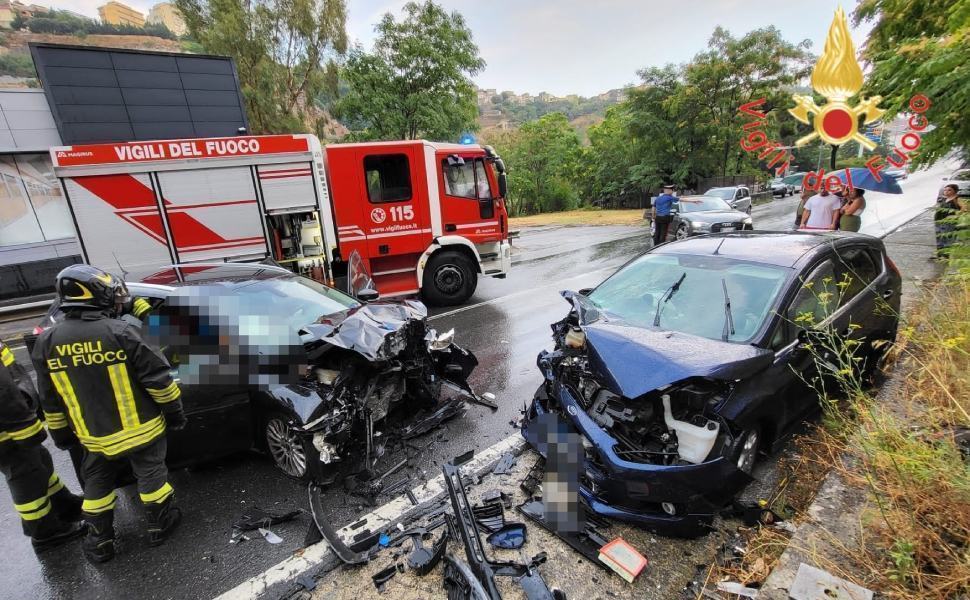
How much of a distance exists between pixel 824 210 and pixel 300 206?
8509 mm

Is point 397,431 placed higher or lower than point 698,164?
lower

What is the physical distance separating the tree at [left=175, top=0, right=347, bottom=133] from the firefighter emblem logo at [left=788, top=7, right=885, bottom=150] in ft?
63.7

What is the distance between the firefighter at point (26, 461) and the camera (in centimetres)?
258

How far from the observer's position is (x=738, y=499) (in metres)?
2.71

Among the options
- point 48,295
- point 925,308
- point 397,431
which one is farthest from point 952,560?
point 48,295

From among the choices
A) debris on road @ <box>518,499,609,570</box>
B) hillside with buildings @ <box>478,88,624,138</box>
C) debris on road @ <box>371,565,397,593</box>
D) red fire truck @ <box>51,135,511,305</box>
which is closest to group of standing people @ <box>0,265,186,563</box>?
debris on road @ <box>371,565,397,593</box>

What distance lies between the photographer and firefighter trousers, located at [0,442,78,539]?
2652 millimetres

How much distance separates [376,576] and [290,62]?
23.7 metres

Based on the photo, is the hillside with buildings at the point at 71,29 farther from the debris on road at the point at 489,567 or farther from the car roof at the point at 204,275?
the debris on road at the point at 489,567

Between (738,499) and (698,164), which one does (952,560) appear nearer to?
(738,499)

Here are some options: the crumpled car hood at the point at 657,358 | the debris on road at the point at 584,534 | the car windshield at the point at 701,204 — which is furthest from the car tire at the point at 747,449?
the car windshield at the point at 701,204

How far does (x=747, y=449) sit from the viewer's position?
8.78 feet

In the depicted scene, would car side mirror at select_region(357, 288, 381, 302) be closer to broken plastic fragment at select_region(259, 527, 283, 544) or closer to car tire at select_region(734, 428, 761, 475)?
broken plastic fragment at select_region(259, 527, 283, 544)

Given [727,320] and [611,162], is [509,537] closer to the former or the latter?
[727,320]
